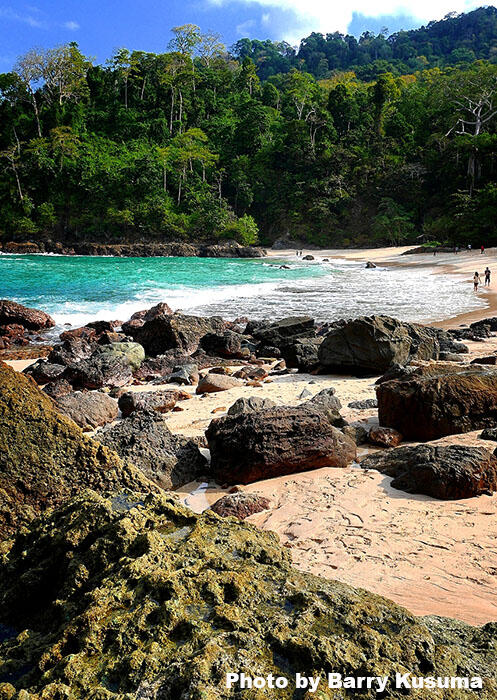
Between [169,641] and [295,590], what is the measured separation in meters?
0.49

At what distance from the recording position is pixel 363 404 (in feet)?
22.5

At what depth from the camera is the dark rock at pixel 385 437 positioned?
5.44 meters

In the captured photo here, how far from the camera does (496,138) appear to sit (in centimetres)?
4666

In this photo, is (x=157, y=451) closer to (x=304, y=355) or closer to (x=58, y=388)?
(x=58, y=388)

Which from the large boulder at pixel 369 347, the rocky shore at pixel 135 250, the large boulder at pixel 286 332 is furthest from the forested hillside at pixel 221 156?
the large boulder at pixel 369 347

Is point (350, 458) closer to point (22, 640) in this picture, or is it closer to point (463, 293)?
point (22, 640)

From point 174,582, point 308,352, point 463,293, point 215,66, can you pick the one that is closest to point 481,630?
point 174,582

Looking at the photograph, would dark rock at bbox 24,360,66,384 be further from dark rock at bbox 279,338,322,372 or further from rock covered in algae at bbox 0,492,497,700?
rock covered in algae at bbox 0,492,497,700

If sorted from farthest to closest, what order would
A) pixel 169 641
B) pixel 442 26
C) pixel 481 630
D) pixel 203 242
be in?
pixel 442 26, pixel 203 242, pixel 481 630, pixel 169 641

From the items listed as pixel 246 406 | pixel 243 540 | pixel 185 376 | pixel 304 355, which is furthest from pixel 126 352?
pixel 243 540

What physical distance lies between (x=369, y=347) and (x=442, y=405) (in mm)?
3488

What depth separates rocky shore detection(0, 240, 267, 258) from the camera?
Answer: 51.5m

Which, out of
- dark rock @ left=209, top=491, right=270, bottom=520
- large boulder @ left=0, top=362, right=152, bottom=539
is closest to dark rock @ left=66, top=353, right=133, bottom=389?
dark rock @ left=209, top=491, right=270, bottom=520

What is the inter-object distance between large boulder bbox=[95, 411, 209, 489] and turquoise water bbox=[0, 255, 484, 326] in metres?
12.2
